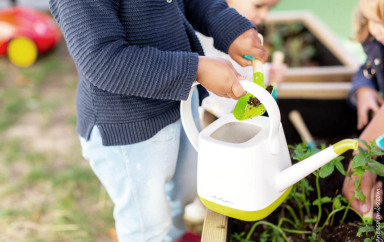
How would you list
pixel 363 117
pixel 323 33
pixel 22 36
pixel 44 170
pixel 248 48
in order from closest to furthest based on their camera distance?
pixel 248 48 → pixel 363 117 → pixel 44 170 → pixel 323 33 → pixel 22 36

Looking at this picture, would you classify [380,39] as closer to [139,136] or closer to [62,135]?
[139,136]

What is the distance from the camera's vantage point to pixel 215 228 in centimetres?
98

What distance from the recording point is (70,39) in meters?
0.82

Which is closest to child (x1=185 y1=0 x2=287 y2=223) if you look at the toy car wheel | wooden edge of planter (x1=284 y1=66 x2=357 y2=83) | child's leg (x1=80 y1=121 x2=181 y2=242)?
child's leg (x1=80 y1=121 x2=181 y2=242)

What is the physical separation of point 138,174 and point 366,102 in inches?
33.3

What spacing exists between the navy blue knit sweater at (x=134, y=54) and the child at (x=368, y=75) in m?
0.55

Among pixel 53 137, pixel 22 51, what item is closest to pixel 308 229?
pixel 53 137

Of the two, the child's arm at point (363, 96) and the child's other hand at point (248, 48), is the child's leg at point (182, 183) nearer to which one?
the child's other hand at point (248, 48)

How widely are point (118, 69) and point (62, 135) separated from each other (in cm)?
164

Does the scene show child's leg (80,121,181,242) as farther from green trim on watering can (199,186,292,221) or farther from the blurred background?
the blurred background

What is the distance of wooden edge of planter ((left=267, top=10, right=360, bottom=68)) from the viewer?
2.07m

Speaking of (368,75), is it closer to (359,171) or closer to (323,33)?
(359,171)

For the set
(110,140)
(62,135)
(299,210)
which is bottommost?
(62,135)

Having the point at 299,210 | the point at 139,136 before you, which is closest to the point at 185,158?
the point at 139,136
